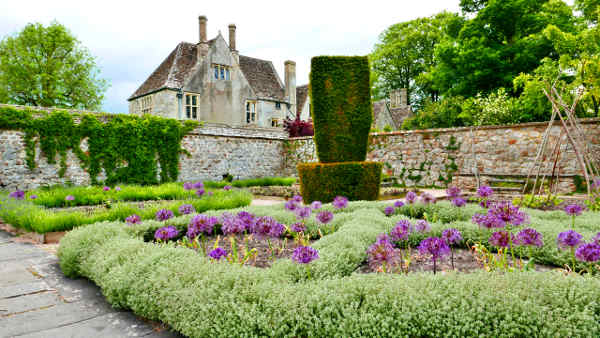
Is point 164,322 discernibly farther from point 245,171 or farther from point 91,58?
point 91,58

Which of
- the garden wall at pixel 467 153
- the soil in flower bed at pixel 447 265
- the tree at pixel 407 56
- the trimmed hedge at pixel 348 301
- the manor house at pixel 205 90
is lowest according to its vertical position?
the soil in flower bed at pixel 447 265

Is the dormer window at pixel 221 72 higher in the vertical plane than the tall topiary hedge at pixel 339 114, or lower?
higher

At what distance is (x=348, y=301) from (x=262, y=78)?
27.2 meters

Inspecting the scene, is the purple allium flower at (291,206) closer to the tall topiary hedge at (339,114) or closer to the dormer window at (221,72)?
the tall topiary hedge at (339,114)

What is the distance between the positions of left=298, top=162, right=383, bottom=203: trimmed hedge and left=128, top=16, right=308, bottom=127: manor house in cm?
1639

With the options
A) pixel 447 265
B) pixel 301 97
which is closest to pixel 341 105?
pixel 447 265

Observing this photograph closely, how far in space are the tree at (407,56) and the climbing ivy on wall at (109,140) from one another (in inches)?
880

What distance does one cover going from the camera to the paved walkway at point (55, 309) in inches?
94.9

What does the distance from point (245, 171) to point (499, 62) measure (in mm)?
14871

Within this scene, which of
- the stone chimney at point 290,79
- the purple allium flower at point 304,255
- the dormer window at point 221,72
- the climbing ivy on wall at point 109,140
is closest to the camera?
the purple allium flower at point 304,255

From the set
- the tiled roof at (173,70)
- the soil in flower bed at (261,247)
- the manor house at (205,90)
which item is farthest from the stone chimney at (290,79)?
the soil in flower bed at (261,247)

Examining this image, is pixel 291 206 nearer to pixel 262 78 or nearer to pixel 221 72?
pixel 221 72

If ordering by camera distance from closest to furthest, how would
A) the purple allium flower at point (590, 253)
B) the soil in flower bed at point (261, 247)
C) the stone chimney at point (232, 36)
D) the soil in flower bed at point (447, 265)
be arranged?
the purple allium flower at point (590, 253) → the soil in flower bed at point (447, 265) → the soil in flower bed at point (261, 247) → the stone chimney at point (232, 36)

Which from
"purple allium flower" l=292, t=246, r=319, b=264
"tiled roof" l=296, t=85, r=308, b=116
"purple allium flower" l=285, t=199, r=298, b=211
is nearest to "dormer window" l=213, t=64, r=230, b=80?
"tiled roof" l=296, t=85, r=308, b=116
